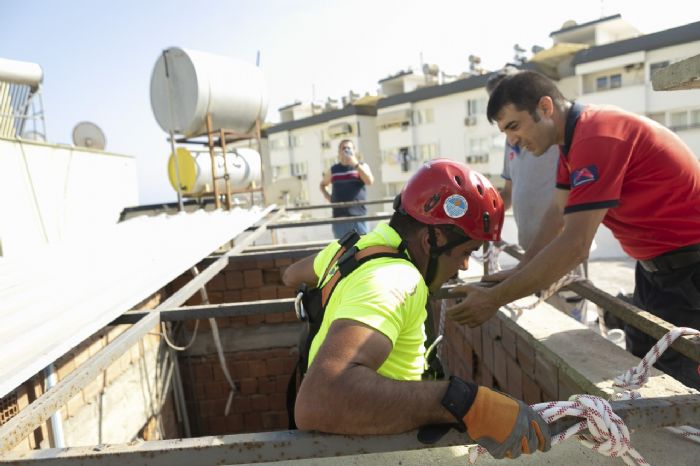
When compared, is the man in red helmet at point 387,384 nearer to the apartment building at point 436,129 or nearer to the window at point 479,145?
the apartment building at point 436,129

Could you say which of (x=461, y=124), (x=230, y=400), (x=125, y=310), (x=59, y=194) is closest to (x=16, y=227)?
(x=59, y=194)

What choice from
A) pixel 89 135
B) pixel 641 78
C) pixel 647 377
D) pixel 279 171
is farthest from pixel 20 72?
pixel 279 171

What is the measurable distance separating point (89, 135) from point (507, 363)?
45.9 ft

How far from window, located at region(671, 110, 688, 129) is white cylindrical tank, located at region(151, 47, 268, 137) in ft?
83.6

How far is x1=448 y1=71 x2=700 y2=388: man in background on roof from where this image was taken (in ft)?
7.50

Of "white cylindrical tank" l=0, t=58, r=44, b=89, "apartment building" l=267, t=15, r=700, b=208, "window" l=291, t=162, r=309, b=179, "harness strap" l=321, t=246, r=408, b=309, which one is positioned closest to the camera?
"harness strap" l=321, t=246, r=408, b=309

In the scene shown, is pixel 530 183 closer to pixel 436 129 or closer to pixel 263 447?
pixel 263 447

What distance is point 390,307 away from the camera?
1427mm

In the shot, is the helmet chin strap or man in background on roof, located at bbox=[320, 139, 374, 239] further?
man in background on roof, located at bbox=[320, 139, 374, 239]

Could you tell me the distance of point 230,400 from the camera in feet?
16.8

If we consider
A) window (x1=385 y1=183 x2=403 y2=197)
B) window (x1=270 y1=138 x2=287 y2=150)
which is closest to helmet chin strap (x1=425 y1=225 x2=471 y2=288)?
window (x1=385 y1=183 x2=403 y2=197)

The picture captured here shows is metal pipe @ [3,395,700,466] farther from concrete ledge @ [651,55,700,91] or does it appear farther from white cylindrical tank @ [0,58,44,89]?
white cylindrical tank @ [0,58,44,89]

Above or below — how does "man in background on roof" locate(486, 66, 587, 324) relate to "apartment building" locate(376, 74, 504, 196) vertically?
below

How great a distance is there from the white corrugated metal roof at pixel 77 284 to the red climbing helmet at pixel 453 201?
1.64 meters
